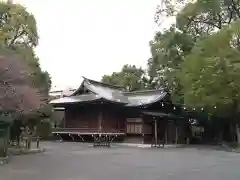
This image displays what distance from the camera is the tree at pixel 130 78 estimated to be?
191 ft

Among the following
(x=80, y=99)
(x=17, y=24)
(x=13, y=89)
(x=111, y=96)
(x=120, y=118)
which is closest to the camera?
(x=13, y=89)

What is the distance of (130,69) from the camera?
202 ft

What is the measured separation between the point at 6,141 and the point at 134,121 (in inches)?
852

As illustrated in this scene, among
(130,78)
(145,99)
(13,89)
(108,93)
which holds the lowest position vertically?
(13,89)

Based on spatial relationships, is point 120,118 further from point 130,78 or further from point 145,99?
point 130,78

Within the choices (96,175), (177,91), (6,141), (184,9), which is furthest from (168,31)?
(96,175)

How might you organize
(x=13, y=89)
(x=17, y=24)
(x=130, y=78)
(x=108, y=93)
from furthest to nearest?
(x=130, y=78) → (x=108, y=93) → (x=17, y=24) → (x=13, y=89)

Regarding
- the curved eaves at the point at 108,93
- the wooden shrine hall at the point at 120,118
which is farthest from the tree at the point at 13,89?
the curved eaves at the point at 108,93

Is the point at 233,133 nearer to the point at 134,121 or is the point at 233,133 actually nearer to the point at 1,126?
the point at 134,121

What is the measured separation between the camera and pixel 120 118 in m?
37.8

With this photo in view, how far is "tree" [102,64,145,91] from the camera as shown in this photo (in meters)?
58.2

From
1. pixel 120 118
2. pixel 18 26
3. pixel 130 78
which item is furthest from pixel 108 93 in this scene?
pixel 130 78

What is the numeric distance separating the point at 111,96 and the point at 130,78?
19325 mm

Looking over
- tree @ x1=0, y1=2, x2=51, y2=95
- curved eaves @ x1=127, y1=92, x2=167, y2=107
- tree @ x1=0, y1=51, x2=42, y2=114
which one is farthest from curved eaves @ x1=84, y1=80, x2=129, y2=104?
tree @ x1=0, y1=51, x2=42, y2=114
